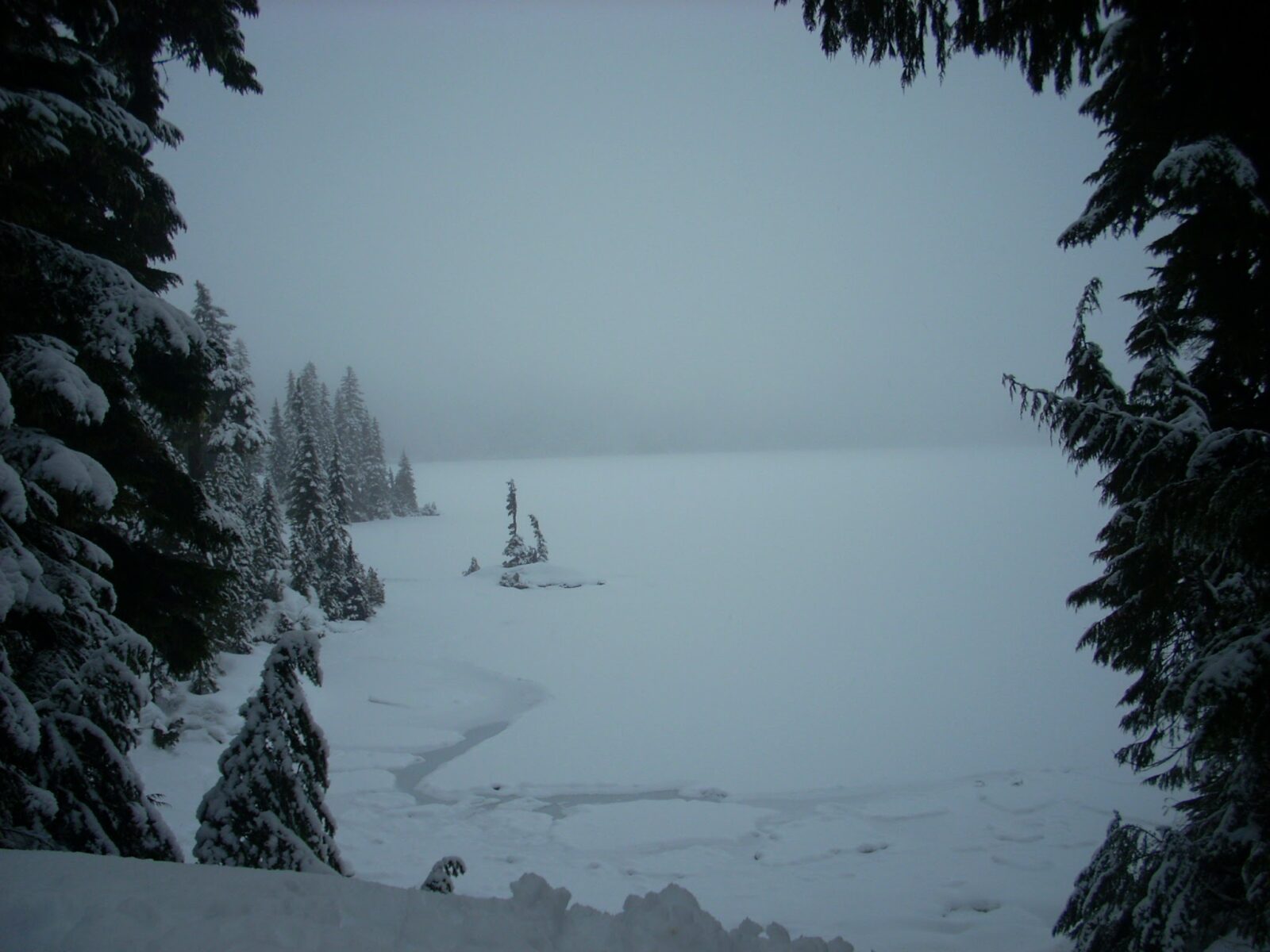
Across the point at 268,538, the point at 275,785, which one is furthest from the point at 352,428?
the point at 275,785

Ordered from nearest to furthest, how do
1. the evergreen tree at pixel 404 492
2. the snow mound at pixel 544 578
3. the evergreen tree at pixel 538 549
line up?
the snow mound at pixel 544 578, the evergreen tree at pixel 538 549, the evergreen tree at pixel 404 492

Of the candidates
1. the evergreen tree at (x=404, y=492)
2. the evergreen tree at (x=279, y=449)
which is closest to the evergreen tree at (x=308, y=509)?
the evergreen tree at (x=279, y=449)

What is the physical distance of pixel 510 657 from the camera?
3225 cm

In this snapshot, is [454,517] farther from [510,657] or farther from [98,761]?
[98,761]

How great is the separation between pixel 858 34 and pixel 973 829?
1782cm

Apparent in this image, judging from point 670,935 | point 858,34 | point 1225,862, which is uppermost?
point 858,34

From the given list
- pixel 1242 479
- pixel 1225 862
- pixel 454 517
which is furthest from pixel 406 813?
pixel 454 517

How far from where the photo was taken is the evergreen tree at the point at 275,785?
5113 millimetres

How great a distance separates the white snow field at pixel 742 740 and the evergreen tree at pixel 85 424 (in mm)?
2750

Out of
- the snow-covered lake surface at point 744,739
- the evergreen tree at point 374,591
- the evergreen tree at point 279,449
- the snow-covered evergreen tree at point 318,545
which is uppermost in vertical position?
the evergreen tree at point 279,449

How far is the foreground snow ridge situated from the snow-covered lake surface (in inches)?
336

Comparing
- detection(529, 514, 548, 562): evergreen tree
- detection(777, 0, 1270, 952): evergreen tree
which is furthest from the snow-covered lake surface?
detection(777, 0, 1270, 952): evergreen tree

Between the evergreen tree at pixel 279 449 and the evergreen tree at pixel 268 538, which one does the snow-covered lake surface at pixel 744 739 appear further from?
the evergreen tree at pixel 279 449

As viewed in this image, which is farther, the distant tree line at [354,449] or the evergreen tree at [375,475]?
the evergreen tree at [375,475]
